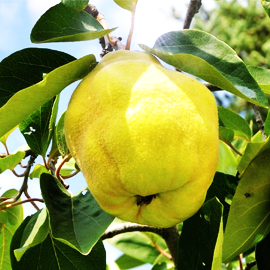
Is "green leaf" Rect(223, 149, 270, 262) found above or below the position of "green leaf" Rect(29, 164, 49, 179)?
below

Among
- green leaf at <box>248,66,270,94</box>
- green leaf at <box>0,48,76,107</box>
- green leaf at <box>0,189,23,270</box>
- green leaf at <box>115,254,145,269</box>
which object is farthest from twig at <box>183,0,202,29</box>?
green leaf at <box>115,254,145,269</box>

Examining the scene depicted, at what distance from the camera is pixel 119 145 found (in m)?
0.60

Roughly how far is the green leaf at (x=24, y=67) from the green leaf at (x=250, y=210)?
37cm

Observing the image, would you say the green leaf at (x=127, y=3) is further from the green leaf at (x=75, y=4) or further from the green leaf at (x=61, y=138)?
the green leaf at (x=61, y=138)

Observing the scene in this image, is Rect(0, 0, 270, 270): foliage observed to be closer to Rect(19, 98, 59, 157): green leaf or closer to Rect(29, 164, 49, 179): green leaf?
Rect(19, 98, 59, 157): green leaf

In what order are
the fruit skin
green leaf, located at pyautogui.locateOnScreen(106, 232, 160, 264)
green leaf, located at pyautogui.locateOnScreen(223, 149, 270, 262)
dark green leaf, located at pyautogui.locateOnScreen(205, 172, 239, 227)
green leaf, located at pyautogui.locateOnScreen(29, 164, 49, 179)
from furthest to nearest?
green leaf, located at pyautogui.locateOnScreen(106, 232, 160, 264) < green leaf, located at pyautogui.locateOnScreen(29, 164, 49, 179) < dark green leaf, located at pyautogui.locateOnScreen(205, 172, 239, 227) < green leaf, located at pyautogui.locateOnScreen(223, 149, 270, 262) < the fruit skin

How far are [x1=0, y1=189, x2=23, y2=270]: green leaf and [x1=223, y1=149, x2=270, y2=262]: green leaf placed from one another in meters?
0.55

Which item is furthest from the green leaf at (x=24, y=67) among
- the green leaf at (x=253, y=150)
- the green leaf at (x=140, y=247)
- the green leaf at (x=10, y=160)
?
the green leaf at (x=140, y=247)

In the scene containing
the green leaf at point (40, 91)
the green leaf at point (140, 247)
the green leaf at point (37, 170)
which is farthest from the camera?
the green leaf at point (140, 247)

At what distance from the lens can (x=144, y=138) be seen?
0.60 m

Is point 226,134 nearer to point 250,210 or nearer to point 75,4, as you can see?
point 250,210

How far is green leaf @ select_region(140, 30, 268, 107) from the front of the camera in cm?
73

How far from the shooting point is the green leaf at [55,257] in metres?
0.92

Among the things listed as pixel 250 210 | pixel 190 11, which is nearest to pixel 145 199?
pixel 250 210
